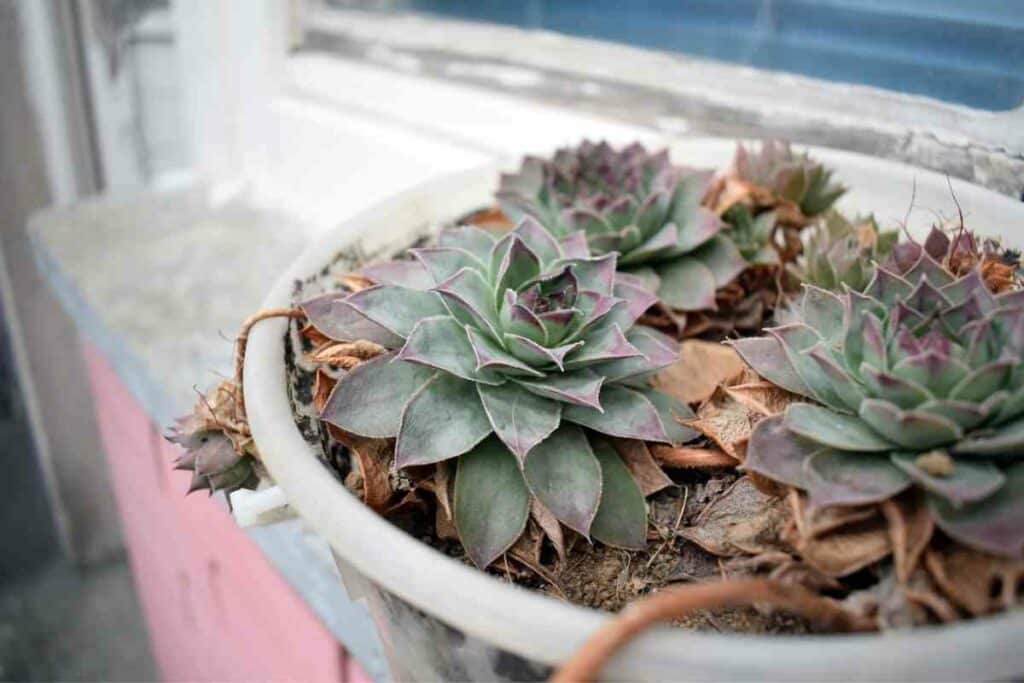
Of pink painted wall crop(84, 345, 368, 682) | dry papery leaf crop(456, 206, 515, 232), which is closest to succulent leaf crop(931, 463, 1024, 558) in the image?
dry papery leaf crop(456, 206, 515, 232)

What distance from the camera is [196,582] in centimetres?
100

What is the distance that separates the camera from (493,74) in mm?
902

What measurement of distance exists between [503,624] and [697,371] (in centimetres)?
27

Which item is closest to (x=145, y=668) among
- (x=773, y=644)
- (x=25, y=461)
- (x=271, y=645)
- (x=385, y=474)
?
(x=25, y=461)

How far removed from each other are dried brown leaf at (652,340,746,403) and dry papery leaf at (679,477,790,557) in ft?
0.35

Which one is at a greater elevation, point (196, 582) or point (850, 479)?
point (850, 479)

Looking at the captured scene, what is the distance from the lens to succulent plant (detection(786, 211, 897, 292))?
46 centimetres

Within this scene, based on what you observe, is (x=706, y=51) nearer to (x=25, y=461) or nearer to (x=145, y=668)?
(x=145, y=668)

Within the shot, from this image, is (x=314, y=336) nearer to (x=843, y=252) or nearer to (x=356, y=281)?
(x=356, y=281)

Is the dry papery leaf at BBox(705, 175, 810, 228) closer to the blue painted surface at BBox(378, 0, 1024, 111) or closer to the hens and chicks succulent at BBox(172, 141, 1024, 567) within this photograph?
the hens and chicks succulent at BBox(172, 141, 1024, 567)

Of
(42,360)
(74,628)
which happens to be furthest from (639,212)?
(74,628)

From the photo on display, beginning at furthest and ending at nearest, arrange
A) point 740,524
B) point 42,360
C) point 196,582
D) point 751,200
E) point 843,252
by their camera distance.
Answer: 1. point 42,360
2. point 196,582
3. point 751,200
4. point 843,252
5. point 740,524

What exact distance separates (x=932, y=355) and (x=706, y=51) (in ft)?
1.80

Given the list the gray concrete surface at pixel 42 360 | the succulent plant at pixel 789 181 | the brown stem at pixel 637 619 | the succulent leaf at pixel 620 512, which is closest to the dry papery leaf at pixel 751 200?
the succulent plant at pixel 789 181
